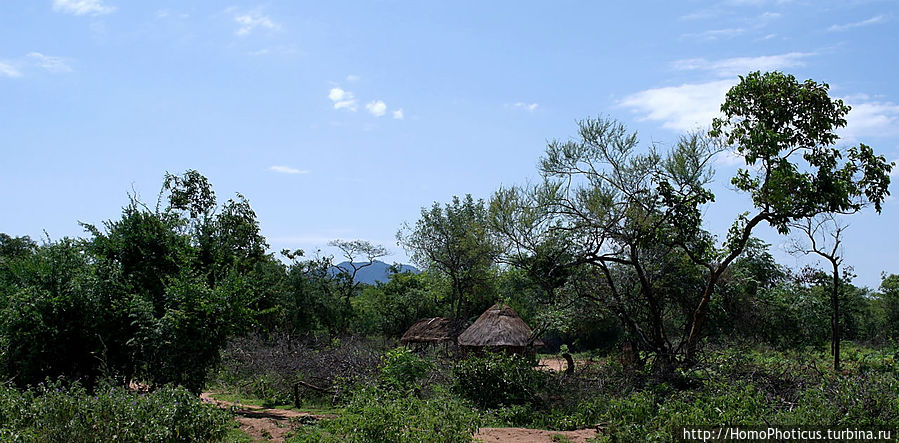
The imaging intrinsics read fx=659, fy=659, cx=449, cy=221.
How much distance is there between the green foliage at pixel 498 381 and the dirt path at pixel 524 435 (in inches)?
76.9

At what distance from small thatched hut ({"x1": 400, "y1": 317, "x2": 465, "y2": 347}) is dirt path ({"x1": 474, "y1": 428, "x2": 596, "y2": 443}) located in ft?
44.3

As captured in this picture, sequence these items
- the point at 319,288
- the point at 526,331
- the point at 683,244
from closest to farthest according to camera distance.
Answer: the point at 683,244 → the point at 526,331 → the point at 319,288

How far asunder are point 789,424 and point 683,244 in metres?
5.58

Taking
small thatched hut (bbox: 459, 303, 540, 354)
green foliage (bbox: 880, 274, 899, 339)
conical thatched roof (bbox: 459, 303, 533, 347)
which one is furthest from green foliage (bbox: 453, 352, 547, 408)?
green foliage (bbox: 880, 274, 899, 339)

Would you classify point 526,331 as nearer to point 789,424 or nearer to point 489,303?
point 489,303

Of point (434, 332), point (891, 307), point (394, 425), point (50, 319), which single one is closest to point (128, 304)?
point (50, 319)

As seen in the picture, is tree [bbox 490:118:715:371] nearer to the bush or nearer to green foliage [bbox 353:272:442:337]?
the bush

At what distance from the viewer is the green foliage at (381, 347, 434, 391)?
11827mm

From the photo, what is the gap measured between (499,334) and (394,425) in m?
12.1

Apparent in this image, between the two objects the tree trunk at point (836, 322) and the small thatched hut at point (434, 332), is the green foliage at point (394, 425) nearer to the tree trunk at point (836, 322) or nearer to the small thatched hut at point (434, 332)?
the tree trunk at point (836, 322)

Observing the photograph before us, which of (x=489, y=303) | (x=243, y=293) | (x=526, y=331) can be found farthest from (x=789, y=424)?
(x=489, y=303)

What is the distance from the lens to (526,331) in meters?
20.0

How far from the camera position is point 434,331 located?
24.1 meters

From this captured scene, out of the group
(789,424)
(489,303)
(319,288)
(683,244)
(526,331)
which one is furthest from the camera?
(489,303)
